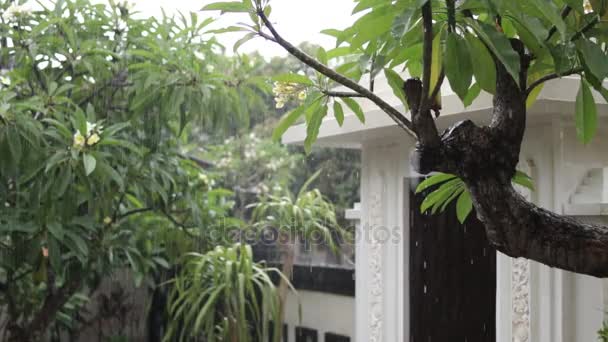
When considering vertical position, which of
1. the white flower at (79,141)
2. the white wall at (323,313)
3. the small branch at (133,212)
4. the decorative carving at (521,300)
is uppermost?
the white flower at (79,141)

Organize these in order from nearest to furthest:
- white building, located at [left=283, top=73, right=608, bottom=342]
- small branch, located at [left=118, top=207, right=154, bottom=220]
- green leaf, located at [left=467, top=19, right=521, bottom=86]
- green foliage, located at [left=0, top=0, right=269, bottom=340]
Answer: green leaf, located at [left=467, top=19, right=521, bottom=86], white building, located at [left=283, top=73, right=608, bottom=342], green foliage, located at [left=0, top=0, right=269, bottom=340], small branch, located at [left=118, top=207, right=154, bottom=220]

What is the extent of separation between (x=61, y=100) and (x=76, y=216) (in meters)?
0.58

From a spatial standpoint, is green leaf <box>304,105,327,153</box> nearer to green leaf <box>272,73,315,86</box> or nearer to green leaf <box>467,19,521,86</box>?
green leaf <box>272,73,315,86</box>

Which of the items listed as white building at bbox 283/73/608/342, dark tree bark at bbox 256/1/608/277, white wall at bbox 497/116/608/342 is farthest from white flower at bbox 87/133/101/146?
dark tree bark at bbox 256/1/608/277

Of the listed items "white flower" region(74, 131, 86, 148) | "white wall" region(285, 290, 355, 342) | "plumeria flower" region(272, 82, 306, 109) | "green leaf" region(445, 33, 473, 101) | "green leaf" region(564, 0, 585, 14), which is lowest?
"white wall" region(285, 290, 355, 342)

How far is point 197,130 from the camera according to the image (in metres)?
7.49

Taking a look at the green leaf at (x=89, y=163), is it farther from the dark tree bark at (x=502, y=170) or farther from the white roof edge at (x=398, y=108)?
the dark tree bark at (x=502, y=170)

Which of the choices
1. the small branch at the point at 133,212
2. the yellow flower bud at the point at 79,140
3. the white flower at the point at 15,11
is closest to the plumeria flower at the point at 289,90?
Answer: the yellow flower bud at the point at 79,140

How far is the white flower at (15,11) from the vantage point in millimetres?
3716

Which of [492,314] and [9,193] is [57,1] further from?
[492,314]

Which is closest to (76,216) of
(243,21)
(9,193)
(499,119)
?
(9,193)

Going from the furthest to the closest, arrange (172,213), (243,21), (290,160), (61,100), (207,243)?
1. (290,160)
2. (207,243)
3. (172,213)
4. (61,100)
5. (243,21)

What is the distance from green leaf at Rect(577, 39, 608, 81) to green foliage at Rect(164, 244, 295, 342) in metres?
3.71

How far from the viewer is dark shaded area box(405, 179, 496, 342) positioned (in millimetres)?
3246
